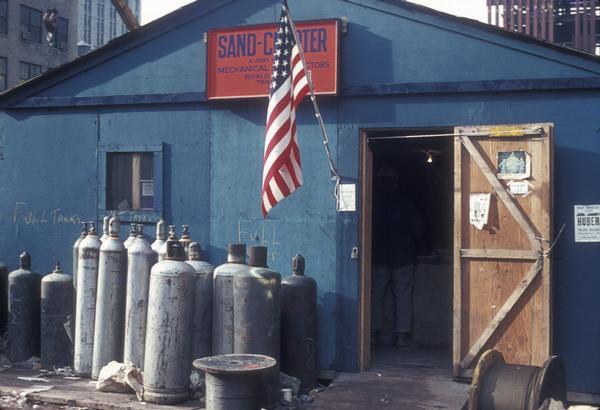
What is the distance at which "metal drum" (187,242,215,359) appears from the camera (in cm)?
862

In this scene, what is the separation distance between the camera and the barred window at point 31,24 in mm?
45031

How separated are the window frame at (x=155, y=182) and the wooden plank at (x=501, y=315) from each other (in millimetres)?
4599

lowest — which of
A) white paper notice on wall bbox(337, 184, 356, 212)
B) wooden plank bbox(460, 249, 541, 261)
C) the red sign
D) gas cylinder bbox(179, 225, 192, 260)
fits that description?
wooden plank bbox(460, 249, 541, 261)

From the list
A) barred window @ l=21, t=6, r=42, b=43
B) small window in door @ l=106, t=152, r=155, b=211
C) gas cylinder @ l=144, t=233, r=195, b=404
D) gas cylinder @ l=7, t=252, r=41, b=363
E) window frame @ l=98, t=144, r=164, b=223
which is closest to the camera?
gas cylinder @ l=144, t=233, r=195, b=404

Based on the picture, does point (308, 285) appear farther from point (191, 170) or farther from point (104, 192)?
point (104, 192)

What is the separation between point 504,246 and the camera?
8.77 meters

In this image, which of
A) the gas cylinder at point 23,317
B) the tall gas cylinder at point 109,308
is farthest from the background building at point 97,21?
the tall gas cylinder at point 109,308

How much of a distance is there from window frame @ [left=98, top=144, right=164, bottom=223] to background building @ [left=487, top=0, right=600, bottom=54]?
66.5 ft

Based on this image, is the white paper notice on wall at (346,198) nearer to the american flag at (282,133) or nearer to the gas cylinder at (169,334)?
the american flag at (282,133)

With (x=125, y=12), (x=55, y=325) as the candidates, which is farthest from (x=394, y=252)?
(x=125, y=12)

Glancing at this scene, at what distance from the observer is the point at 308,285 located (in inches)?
355

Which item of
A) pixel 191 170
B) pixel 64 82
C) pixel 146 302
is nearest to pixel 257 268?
pixel 146 302

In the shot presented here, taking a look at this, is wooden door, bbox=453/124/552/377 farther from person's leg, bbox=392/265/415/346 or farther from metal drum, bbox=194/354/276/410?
metal drum, bbox=194/354/276/410

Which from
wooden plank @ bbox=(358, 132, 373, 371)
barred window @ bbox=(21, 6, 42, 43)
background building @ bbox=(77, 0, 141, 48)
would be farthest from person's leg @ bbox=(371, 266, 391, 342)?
background building @ bbox=(77, 0, 141, 48)
